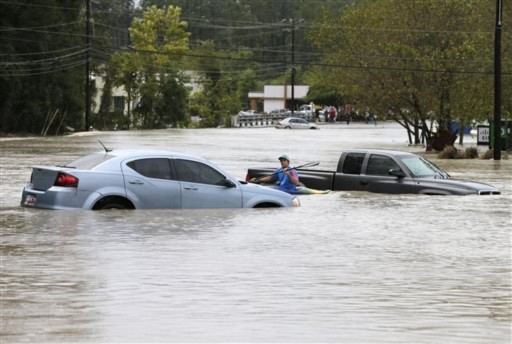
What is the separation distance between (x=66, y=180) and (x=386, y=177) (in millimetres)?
8570

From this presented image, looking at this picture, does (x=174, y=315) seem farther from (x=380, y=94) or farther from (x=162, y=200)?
(x=380, y=94)

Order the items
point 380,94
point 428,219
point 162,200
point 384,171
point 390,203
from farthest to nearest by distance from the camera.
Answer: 1. point 380,94
2. point 384,171
3. point 390,203
4. point 428,219
5. point 162,200

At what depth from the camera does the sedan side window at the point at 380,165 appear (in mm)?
24609

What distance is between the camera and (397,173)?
24.4 m

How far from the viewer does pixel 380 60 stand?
207 ft

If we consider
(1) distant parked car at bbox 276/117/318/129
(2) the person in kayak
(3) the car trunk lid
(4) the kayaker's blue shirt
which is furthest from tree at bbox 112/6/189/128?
(3) the car trunk lid

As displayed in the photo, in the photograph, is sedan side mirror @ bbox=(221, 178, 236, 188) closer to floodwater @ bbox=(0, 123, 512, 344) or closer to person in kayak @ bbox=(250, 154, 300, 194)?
floodwater @ bbox=(0, 123, 512, 344)

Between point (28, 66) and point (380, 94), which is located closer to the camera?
point (380, 94)

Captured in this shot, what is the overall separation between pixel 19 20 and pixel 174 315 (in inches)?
2877

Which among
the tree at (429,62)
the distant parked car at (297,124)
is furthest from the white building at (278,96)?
the tree at (429,62)

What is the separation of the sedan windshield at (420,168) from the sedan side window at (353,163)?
37.2 inches

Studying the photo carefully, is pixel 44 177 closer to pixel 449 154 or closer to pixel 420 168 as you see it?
pixel 420 168

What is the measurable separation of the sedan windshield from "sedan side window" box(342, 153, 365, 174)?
3.10 feet

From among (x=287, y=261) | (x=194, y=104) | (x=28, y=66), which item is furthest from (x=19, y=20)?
(x=287, y=261)
